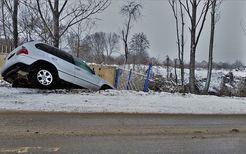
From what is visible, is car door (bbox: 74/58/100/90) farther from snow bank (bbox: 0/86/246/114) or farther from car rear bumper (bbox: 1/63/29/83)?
car rear bumper (bbox: 1/63/29/83)

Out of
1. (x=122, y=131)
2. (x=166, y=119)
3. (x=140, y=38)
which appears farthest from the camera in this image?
(x=140, y=38)

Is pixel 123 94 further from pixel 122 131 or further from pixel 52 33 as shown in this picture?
pixel 52 33

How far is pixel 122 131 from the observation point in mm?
5172

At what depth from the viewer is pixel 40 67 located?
346 inches

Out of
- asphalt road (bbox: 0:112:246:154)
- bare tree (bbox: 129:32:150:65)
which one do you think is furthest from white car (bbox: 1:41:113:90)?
bare tree (bbox: 129:32:150:65)

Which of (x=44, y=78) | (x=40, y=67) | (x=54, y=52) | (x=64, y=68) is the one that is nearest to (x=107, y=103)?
(x=64, y=68)

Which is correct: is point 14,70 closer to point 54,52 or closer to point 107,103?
point 54,52

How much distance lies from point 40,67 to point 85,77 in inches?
73.5

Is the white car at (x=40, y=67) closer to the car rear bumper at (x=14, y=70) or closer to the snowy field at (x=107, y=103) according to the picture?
the car rear bumper at (x=14, y=70)

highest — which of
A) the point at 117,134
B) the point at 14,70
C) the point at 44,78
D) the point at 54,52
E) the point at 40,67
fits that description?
the point at 54,52

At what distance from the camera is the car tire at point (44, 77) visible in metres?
8.79

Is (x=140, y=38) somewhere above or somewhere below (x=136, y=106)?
above

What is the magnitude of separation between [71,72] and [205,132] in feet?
18.3

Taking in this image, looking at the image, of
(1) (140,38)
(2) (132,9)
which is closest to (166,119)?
(2) (132,9)
